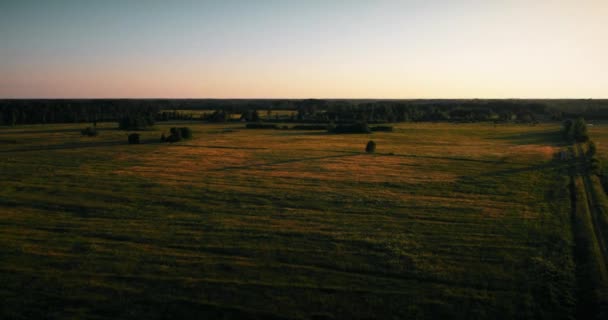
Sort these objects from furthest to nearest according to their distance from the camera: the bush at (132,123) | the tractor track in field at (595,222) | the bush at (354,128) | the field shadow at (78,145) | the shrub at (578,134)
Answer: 1. the bush at (132,123)
2. the bush at (354,128)
3. the shrub at (578,134)
4. the field shadow at (78,145)
5. the tractor track in field at (595,222)

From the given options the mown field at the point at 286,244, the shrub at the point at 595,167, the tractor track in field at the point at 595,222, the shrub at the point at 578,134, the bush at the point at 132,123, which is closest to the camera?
the mown field at the point at 286,244

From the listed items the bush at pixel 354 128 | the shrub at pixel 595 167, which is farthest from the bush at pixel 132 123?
the shrub at pixel 595 167

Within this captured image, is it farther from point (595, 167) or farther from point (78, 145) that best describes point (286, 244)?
point (78, 145)

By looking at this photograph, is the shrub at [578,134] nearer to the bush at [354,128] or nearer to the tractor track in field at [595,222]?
the tractor track in field at [595,222]

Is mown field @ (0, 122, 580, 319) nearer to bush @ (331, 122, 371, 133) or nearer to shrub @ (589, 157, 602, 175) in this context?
shrub @ (589, 157, 602, 175)

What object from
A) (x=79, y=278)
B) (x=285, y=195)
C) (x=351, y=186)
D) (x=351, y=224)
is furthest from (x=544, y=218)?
(x=79, y=278)

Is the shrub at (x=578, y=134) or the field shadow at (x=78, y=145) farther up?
the shrub at (x=578, y=134)

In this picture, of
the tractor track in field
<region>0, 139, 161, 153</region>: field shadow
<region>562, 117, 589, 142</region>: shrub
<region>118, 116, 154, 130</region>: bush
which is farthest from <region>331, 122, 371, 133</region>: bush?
the tractor track in field

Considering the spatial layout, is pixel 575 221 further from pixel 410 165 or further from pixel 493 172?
pixel 410 165
